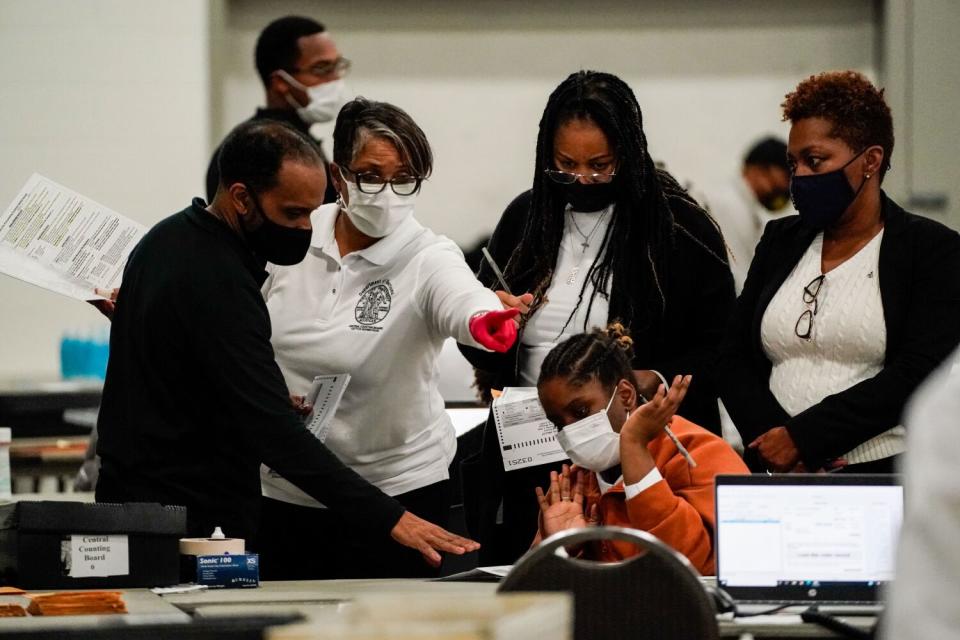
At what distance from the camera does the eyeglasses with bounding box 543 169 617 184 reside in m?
3.00

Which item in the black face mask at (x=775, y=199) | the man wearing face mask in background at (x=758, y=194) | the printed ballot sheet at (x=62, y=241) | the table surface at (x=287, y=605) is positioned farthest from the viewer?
the black face mask at (x=775, y=199)

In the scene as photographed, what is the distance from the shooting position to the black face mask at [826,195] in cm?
289

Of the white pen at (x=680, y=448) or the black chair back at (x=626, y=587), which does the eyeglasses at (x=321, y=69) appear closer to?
the white pen at (x=680, y=448)

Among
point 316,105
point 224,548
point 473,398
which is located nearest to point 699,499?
point 224,548

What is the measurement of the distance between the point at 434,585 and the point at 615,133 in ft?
3.49

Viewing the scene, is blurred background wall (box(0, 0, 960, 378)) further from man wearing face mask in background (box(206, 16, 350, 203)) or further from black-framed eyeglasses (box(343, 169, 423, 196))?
black-framed eyeglasses (box(343, 169, 423, 196))

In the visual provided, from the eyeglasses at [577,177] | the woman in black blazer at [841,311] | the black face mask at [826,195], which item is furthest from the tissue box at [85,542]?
the black face mask at [826,195]

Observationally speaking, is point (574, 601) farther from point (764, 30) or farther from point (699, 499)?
point (764, 30)

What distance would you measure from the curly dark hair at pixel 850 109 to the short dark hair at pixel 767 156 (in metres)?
3.30

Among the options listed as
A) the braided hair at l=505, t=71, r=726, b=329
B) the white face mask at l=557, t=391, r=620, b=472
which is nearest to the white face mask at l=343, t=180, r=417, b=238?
the braided hair at l=505, t=71, r=726, b=329

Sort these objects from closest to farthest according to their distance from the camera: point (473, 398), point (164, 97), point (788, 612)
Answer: point (788, 612)
point (473, 398)
point (164, 97)

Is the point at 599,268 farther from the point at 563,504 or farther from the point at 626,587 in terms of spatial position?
the point at 626,587

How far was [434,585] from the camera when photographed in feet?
8.45

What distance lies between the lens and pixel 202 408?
2760mm
